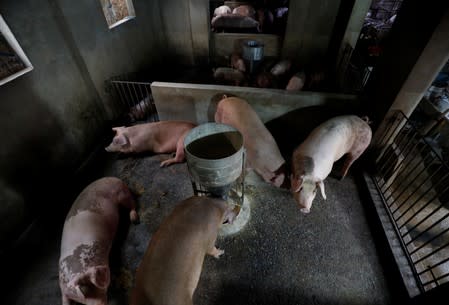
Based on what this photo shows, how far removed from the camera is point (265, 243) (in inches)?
113

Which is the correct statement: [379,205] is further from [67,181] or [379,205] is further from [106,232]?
[67,181]

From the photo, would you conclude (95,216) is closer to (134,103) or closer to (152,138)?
(152,138)

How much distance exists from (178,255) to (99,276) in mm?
887

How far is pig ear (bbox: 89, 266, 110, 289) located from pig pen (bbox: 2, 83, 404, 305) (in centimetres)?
52

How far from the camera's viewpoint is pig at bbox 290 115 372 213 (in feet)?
8.84

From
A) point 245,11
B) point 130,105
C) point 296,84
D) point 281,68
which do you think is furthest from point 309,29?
point 130,105

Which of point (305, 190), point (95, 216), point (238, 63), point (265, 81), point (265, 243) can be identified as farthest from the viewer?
point (238, 63)

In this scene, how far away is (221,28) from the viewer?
7.79 metres

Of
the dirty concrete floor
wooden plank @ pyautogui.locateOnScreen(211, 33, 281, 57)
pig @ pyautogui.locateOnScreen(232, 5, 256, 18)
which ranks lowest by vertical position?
the dirty concrete floor

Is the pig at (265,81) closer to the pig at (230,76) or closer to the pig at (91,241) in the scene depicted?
the pig at (230,76)

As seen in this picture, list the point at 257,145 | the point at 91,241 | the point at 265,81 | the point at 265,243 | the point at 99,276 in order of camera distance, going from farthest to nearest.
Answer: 1. the point at 265,81
2. the point at 257,145
3. the point at 265,243
4. the point at 91,241
5. the point at 99,276

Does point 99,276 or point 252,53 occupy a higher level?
point 252,53

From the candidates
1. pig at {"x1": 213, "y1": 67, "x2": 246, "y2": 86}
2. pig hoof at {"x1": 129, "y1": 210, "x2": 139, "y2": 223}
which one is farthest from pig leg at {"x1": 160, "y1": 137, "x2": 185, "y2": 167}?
pig at {"x1": 213, "y1": 67, "x2": 246, "y2": 86}

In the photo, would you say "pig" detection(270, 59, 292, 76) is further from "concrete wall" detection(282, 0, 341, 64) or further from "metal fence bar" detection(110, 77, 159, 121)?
"metal fence bar" detection(110, 77, 159, 121)
